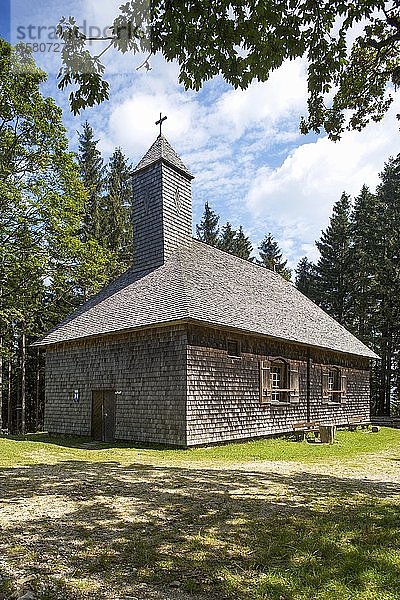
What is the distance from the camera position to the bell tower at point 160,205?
61.0 feet

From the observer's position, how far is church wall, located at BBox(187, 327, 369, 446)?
1457 cm

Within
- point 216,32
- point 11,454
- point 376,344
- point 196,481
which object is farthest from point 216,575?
point 376,344

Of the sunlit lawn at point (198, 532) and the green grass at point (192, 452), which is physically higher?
the sunlit lawn at point (198, 532)

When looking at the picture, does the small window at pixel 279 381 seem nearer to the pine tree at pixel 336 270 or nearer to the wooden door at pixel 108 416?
the wooden door at pixel 108 416

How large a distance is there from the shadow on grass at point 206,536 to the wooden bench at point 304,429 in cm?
951

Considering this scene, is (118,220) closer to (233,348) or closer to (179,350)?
(233,348)

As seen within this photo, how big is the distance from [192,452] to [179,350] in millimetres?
2789

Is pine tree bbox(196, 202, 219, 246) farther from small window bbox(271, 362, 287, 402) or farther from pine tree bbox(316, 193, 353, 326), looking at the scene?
small window bbox(271, 362, 287, 402)

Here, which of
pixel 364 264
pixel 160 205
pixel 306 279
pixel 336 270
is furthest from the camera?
pixel 306 279

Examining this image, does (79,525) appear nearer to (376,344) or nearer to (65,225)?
(65,225)

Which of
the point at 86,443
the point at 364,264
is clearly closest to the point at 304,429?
the point at 86,443

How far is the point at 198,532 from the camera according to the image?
560 centimetres

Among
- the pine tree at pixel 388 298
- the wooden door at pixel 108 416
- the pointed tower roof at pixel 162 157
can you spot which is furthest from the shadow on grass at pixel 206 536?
the pine tree at pixel 388 298

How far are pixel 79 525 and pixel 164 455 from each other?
24.1ft
